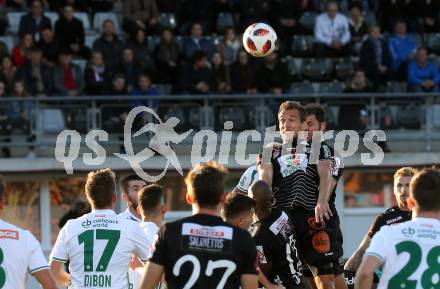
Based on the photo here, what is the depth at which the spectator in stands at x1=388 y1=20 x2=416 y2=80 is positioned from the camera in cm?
2183

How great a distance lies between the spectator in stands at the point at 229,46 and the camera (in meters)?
21.5

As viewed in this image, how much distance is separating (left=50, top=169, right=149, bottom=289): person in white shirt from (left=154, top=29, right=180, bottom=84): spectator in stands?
1156cm

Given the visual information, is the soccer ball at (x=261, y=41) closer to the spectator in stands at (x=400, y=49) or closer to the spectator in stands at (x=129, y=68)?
the spectator in stands at (x=129, y=68)

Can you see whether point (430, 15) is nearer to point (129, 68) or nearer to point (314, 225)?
point (129, 68)

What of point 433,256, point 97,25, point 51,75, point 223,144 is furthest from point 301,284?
point 97,25

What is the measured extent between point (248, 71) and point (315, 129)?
28.7 ft

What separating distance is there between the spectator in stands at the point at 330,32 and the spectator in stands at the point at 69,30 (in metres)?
4.46

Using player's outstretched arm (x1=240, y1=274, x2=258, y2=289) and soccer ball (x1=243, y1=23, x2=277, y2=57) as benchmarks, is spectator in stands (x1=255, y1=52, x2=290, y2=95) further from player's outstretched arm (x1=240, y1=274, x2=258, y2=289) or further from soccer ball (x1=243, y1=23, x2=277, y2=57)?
player's outstretched arm (x1=240, y1=274, x2=258, y2=289)

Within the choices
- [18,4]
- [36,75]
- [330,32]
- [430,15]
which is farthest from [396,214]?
[18,4]

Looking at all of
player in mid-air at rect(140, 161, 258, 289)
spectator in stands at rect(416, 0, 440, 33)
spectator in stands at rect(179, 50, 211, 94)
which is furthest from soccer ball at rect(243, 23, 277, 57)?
spectator in stands at rect(416, 0, 440, 33)

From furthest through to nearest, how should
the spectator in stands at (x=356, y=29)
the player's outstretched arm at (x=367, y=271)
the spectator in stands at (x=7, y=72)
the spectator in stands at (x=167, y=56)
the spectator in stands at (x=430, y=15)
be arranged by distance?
the spectator in stands at (x=430, y=15)
the spectator in stands at (x=356, y=29)
the spectator in stands at (x=167, y=56)
the spectator in stands at (x=7, y=72)
the player's outstretched arm at (x=367, y=271)

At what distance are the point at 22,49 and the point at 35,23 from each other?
2.85ft

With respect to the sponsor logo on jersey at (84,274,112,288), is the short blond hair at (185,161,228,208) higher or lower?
higher

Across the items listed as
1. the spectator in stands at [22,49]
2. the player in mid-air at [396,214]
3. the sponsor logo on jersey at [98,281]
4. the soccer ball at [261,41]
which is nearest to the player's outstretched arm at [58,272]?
the sponsor logo on jersey at [98,281]
